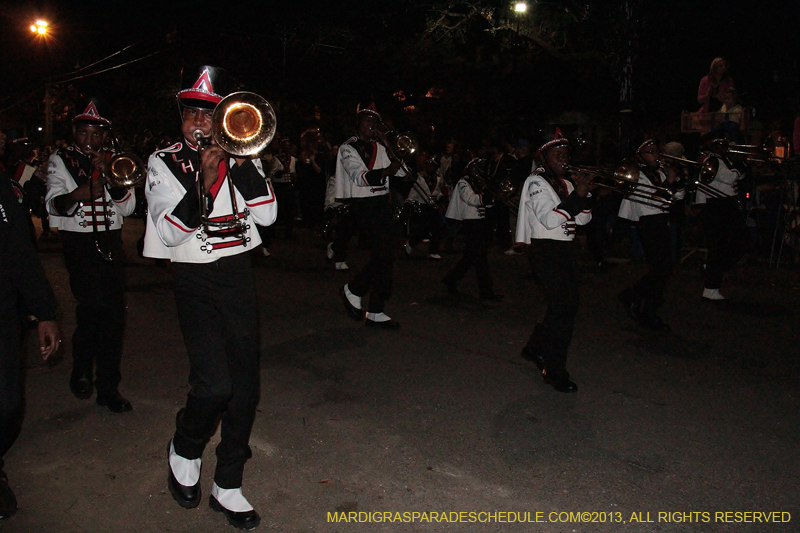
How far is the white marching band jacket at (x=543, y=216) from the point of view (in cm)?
580

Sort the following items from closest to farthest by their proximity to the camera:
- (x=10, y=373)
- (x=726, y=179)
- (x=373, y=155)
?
(x=10, y=373) → (x=373, y=155) → (x=726, y=179)

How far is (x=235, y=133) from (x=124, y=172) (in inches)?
79.4

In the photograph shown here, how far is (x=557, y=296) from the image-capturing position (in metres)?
5.90

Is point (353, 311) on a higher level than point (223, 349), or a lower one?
lower

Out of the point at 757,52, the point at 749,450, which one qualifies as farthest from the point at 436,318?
the point at 757,52

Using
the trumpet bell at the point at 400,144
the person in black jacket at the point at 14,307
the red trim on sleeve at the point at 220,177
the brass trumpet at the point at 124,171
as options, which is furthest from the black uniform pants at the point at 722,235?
the person in black jacket at the point at 14,307

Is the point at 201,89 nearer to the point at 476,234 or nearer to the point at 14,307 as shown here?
the point at 14,307

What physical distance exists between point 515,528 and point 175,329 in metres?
5.10

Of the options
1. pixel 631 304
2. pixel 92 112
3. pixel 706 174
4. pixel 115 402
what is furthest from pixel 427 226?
pixel 115 402

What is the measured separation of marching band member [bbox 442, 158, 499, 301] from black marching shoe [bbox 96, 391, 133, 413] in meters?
5.17

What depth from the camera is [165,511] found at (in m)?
3.93

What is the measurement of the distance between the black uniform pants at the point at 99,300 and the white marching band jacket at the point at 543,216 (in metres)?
3.22

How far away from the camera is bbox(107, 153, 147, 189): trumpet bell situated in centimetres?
519

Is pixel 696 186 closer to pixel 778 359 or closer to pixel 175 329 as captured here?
pixel 778 359
